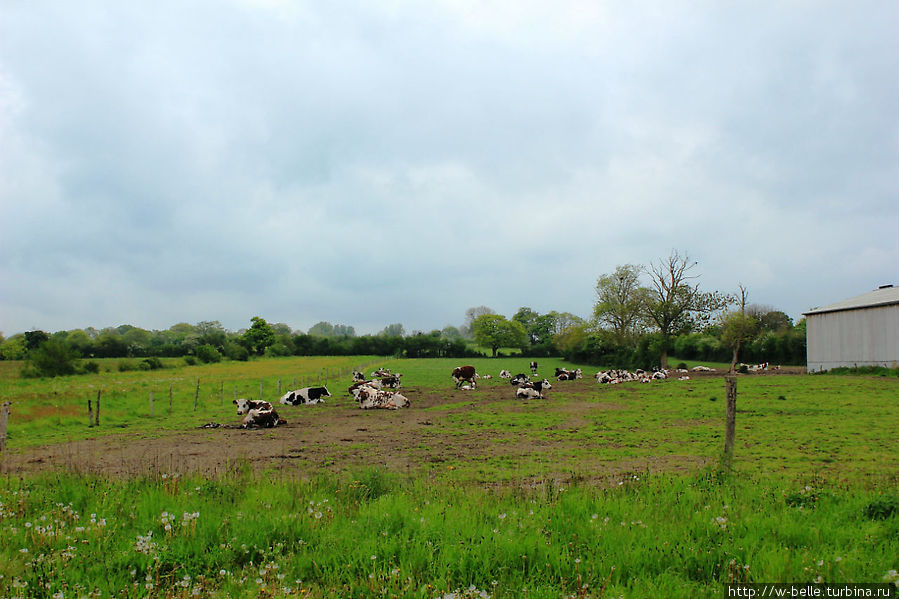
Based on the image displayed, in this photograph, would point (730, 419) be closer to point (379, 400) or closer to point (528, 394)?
point (379, 400)

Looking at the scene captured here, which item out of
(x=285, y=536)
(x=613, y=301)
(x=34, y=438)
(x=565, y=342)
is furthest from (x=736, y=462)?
(x=565, y=342)

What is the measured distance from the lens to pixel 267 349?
100 m

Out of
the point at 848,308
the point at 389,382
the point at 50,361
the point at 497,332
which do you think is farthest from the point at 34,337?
the point at 848,308

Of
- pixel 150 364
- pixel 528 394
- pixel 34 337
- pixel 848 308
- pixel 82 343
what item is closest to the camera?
pixel 528 394

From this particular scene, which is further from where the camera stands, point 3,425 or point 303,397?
point 303,397

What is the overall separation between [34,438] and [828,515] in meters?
18.3

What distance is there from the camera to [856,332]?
1293 inches

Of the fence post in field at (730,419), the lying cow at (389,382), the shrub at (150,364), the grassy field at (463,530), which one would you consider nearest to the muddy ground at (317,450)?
the grassy field at (463,530)

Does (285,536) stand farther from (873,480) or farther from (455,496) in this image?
(873,480)

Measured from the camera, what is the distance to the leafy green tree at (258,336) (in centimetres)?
10981

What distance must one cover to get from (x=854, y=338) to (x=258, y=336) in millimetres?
104765

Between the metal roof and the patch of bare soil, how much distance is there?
25332 mm

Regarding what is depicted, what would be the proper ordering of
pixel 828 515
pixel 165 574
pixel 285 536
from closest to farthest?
pixel 165 574 < pixel 285 536 < pixel 828 515

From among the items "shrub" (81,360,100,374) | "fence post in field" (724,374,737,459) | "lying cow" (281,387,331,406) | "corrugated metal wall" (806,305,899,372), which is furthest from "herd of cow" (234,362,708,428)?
"shrub" (81,360,100,374)
